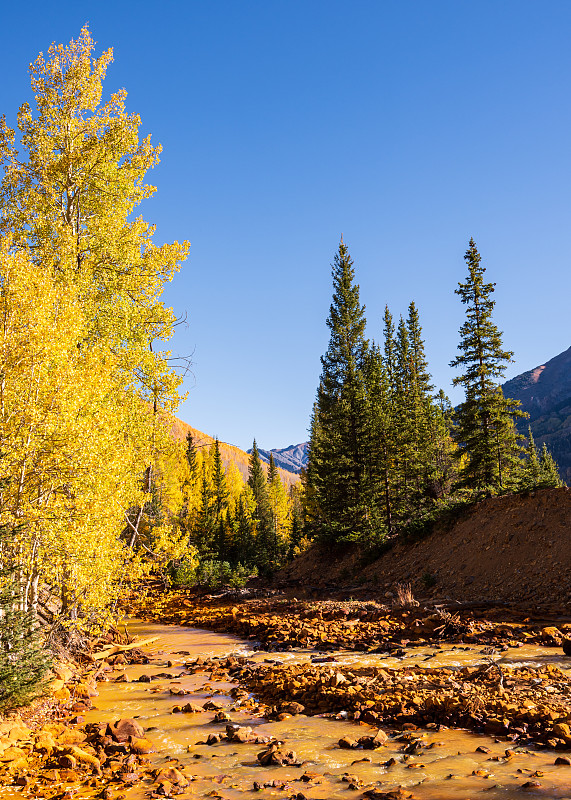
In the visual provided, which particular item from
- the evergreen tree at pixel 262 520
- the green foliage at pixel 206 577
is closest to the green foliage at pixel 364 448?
the green foliage at pixel 206 577

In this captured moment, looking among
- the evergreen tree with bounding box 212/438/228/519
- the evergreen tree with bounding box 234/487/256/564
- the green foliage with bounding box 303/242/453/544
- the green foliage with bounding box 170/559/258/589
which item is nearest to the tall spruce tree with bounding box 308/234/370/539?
the green foliage with bounding box 303/242/453/544

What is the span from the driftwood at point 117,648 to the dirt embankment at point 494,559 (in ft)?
34.5

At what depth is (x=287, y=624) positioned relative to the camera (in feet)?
55.6

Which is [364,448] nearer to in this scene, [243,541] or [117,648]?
[117,648]

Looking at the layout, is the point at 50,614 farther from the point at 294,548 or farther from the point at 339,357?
the point at 294,548

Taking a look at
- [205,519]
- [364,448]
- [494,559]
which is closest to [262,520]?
[205,519]

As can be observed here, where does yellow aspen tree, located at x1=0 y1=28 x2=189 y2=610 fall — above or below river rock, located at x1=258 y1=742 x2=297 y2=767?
above

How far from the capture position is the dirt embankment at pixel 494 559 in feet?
59.4

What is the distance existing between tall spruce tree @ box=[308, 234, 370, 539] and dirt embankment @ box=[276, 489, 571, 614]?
14.2 ft

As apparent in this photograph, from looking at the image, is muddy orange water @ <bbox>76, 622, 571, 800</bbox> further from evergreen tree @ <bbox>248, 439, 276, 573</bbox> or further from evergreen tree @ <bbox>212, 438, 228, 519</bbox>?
evergreen tree @ <bbox>212, 438, 228, 519</bbox>

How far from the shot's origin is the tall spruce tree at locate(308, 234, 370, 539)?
1278 inches

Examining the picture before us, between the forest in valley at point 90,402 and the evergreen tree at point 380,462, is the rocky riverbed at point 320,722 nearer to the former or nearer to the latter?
the forest in valley at point 90,402

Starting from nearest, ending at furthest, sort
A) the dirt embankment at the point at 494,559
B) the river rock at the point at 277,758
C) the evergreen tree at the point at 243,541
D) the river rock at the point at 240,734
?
1. the river rock at the point at 277,758
2. the river rock at the point at 240,734
3. the dirt embankment at the point at 494,559
4. the evergreen tree at the point at 243,541

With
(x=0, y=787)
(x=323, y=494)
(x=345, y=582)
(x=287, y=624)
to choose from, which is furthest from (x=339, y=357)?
(x=0, y=787)
